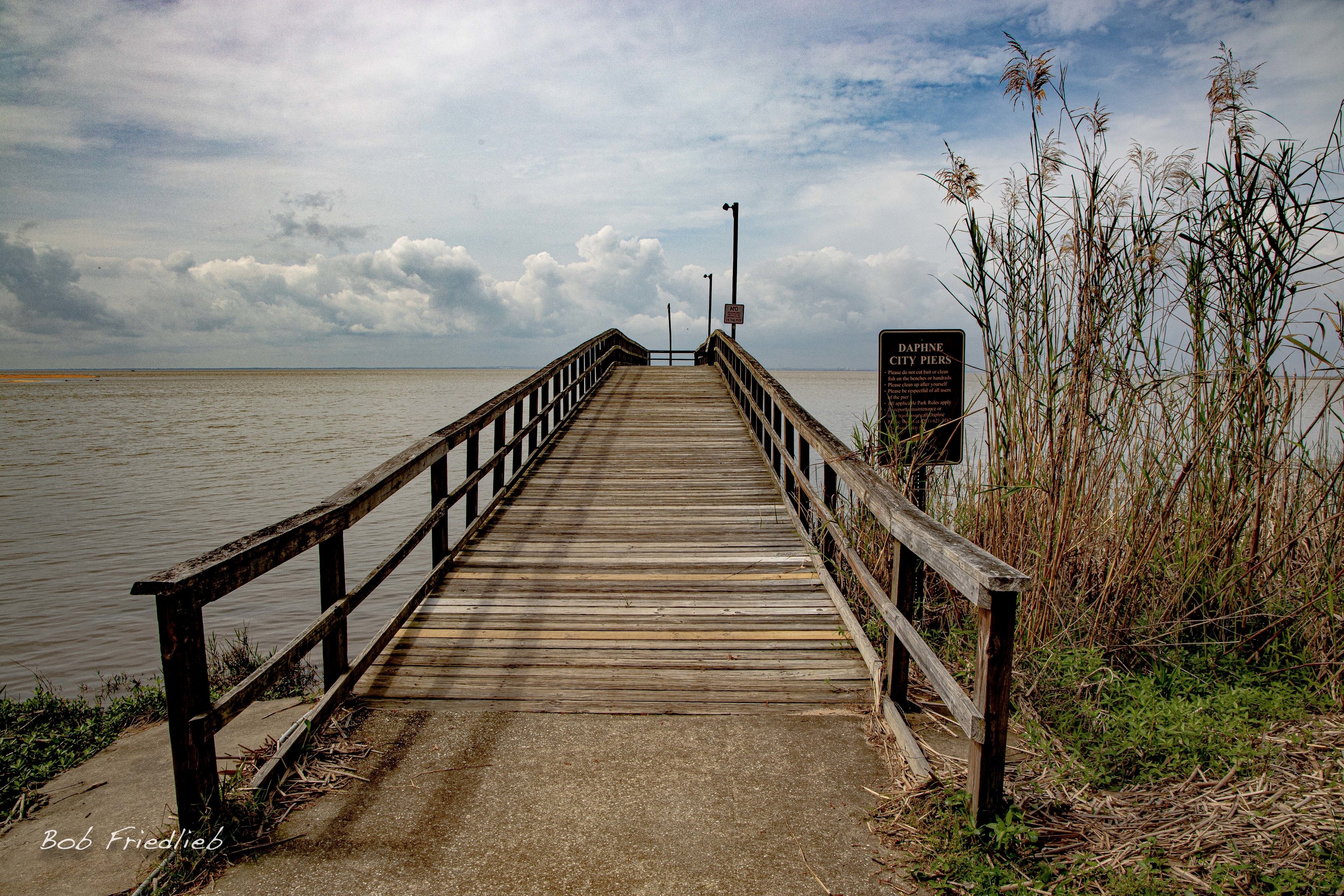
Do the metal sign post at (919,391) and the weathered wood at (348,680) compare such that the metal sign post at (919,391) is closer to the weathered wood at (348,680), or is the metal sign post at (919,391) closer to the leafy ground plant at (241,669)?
the weathered wood at (348,680)

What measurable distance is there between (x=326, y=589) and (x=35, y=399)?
5541 cm

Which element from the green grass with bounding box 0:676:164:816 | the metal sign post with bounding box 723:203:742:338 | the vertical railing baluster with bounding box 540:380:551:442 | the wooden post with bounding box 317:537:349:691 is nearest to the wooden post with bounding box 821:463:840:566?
the wooden post with bounding box 317:537:349:691

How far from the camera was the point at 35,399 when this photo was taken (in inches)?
1710

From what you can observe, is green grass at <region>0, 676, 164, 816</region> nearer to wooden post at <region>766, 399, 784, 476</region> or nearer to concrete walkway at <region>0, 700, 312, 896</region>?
concrete walkway at <region>0, 700, 312, 896</region>

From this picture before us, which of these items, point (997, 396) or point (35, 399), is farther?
point (35, 399)

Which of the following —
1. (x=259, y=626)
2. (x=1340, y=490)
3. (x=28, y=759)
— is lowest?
(x=259, y=626)

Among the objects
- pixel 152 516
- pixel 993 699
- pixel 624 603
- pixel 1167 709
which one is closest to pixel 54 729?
pixel 624 603

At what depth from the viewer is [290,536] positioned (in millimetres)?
2504

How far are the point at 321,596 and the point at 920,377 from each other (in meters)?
3.72

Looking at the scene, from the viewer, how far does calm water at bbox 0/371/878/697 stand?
636 centimetres

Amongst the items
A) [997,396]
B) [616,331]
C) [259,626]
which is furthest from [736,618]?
[616,331]

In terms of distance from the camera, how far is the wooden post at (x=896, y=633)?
2711 mm

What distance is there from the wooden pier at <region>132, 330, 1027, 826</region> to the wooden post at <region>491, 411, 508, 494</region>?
0.05m

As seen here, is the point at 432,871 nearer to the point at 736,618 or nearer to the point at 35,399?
the point at 736,618
